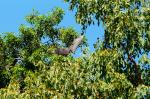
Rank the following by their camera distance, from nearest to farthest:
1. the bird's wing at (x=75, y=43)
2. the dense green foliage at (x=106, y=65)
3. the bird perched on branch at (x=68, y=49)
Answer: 1. the dense green foliage at (x=106, y=65)
2. the bird perched on branch at (x=68, y=49)
3. the bird's wing at (x=75, y=43)

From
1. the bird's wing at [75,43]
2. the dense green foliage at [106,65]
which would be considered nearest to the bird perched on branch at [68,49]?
the bird's wing at [75,43]

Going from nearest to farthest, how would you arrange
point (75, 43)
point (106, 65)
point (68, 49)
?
point (106, 65) < point (68, 49) < point (75, 43)

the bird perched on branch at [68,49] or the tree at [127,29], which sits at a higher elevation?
the bird perched on branch at [68,49]

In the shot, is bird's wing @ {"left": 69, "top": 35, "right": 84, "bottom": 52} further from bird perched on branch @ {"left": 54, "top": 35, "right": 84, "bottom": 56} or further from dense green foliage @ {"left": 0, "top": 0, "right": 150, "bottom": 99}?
dense green foliage @ {"left": 0, "top": 0, "right": 150, "bottom": 99}

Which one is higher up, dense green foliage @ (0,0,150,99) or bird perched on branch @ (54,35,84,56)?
bird perched on branch @ (54,35,84,56)

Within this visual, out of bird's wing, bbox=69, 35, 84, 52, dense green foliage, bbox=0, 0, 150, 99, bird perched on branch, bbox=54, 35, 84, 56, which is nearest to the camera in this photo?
dense green foliage, bbox=0, 0, 150, 99

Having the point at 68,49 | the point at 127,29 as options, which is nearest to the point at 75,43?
the point at 68,49

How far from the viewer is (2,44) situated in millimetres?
28844

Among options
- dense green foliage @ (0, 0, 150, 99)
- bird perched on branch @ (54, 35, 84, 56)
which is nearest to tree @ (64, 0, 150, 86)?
dense green foliage @ (0, 0, 150, 99)

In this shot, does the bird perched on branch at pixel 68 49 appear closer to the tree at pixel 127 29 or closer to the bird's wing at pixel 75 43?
the bird's wing at pixel 75 43

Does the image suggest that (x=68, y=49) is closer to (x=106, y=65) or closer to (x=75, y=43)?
(x=75, y=43)

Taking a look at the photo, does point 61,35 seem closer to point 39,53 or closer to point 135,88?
point 39,53

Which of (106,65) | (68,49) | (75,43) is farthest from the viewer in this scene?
(75,43)

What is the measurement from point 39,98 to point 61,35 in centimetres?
1428
